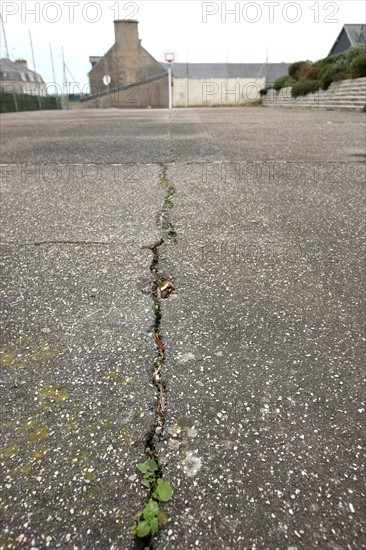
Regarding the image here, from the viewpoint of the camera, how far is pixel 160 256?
6.23ft

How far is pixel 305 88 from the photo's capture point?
53.0 ft

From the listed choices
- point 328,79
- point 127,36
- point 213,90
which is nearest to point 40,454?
point 328,79

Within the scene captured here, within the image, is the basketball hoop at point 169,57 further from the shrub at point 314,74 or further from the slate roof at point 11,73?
the slate roof at point 11,73

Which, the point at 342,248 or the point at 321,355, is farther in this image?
the point at 342,248

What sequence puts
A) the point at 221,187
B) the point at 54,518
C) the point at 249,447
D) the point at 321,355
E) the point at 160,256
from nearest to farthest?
the point at 54,518 < the point at 249,447 < the point at 321,355 < the point at 160,256 < the point at 221,187

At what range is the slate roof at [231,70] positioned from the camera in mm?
38125

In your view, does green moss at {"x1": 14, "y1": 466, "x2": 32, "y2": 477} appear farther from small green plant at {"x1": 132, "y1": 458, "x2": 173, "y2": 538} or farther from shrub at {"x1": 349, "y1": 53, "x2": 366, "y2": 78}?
shrub at {"x1": 349, "y1": 53, "x2": 366, "y2": 78}

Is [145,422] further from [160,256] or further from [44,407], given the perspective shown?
[160,256]

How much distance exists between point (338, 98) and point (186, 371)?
14.4 m

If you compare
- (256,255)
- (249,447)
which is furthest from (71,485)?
(256,255)

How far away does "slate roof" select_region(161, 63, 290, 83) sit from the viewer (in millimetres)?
38125

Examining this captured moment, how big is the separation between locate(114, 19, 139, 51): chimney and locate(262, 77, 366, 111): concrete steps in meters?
16.6

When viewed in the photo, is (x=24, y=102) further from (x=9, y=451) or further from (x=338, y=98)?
(x=9, y=451)

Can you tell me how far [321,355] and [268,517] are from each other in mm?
597
